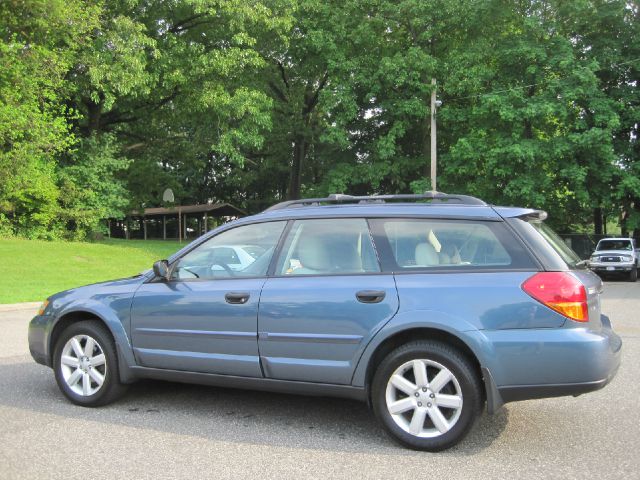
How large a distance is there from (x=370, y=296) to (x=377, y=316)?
148 mm

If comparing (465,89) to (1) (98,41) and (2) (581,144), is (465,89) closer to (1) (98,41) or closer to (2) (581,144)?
(2) (581,144)

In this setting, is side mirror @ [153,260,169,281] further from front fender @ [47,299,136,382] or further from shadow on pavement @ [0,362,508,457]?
shadow on pavement @ [0,362,508,457]

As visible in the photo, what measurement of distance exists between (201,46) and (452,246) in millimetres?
23542

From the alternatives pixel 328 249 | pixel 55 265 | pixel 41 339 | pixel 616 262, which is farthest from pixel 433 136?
pixel 41 339

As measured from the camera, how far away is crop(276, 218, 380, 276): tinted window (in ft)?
13.8

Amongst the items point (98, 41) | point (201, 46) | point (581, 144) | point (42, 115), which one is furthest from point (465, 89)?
point (42, 115)

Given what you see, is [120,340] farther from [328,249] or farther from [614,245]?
[614,245]

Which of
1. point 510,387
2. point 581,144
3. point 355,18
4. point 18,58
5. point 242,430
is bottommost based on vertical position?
point 242,430

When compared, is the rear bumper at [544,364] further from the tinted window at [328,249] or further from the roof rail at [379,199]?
the roof rail at [379,199]

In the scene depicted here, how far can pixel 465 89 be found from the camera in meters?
25.6

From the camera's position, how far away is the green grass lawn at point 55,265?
14.2 metres

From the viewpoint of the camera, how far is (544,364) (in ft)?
11.8

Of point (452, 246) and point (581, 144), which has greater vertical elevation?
point (581, 144)

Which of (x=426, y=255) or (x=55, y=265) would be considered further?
(x=55, y=265)
